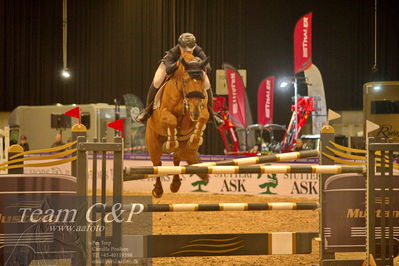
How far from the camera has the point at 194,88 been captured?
10.9ft

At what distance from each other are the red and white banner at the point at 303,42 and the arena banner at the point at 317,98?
0.37 m

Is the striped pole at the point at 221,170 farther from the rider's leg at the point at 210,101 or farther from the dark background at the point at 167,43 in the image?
the dark background at the point at 167,43

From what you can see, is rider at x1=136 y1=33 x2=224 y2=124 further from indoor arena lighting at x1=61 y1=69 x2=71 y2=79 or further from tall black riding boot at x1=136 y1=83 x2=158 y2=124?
indoor arena lighting at x1=61 y1=69 x2=71 y2=79

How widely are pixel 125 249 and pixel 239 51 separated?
38.1 ft

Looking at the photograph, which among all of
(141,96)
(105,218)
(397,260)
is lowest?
(397,260)

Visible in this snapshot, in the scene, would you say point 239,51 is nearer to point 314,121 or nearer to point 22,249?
point 314,121

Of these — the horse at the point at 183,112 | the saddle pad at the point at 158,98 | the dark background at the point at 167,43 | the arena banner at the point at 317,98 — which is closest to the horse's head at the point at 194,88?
the horse at the point at 183,112

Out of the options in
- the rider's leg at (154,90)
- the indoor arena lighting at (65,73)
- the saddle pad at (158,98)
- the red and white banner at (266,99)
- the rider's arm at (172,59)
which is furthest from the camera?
the indoor arena lighting at (65,73)

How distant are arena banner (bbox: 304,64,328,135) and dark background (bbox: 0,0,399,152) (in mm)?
2466

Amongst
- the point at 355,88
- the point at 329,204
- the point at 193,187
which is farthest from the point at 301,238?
the point at 355,88

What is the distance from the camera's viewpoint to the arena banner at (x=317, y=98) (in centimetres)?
1123

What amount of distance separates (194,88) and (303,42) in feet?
26.0

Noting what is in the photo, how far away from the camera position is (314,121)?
37.1 ft

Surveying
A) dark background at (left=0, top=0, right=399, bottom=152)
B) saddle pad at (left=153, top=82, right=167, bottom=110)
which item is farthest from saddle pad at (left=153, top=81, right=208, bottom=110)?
dark background at (left=0, top=0, right=399, bottom=152)
